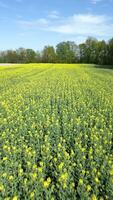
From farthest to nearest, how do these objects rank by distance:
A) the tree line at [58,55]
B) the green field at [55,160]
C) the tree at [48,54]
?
the tree at [48,54], the tree line at [58,55], the green field at [55,160]

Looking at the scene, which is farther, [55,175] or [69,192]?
[55,175]

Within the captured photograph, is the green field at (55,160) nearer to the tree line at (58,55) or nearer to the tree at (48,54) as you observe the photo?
the tree line at (58,55)

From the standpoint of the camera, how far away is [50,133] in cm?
830

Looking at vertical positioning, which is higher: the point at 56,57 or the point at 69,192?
the point at 69,192

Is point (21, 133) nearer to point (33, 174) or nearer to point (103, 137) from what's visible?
point (103, 137)

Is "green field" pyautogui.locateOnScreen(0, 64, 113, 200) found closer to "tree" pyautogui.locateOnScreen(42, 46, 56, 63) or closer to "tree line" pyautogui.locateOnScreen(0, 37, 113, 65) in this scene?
"tree line" pyautogui.locateOnScreen(0, 37, 113, 65)

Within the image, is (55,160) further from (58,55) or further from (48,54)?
(58,55)

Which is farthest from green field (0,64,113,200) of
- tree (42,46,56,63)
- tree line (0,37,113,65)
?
tree (42,46,56,63)

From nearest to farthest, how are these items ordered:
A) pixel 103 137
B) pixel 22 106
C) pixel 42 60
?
pixel 103 137 → pixel 22 106 → pixel 42 60

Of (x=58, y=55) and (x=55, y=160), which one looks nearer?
(x=55, y=160)

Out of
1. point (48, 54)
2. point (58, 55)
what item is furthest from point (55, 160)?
point (58, 55)

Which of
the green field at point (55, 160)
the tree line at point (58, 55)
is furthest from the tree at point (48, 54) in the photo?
the green field at point (55, 160)

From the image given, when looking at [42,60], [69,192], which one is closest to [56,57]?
[42,60]

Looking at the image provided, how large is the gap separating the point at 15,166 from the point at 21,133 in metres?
2.39
